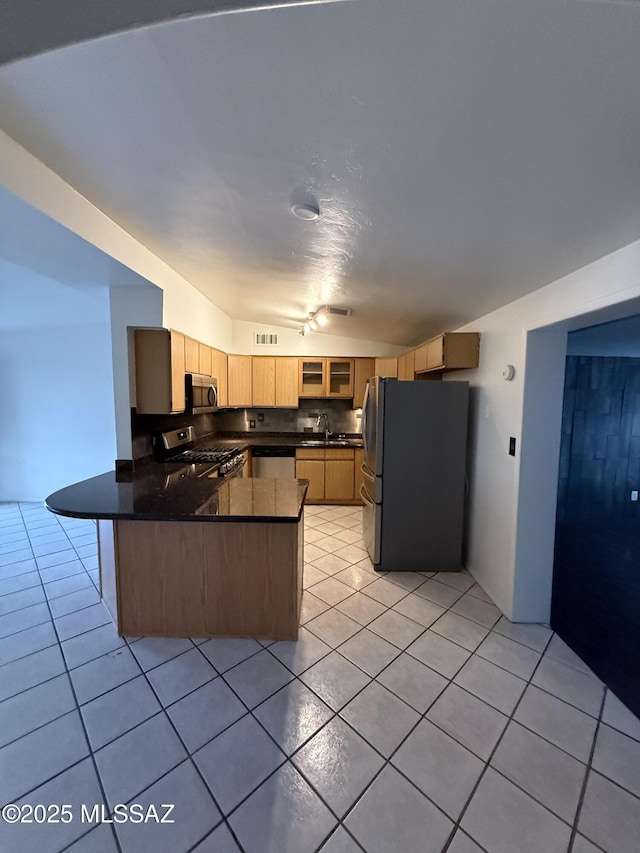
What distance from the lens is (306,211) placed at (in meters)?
1.53

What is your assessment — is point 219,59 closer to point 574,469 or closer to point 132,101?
point 132,101

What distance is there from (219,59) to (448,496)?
291 cm

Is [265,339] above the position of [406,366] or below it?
above

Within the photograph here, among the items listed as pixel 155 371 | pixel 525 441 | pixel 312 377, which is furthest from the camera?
pixel 312 377

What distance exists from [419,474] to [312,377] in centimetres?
245

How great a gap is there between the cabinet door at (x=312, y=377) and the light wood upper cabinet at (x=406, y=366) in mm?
1063

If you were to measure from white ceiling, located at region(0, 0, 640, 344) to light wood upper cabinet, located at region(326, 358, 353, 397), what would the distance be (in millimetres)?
2783

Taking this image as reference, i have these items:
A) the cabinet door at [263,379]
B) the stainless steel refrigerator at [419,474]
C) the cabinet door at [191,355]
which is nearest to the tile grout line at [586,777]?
the stainless steel refrigerator at [419,474]

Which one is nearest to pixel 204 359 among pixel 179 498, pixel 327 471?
pixel 179 498

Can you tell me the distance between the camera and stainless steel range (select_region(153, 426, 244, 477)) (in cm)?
310

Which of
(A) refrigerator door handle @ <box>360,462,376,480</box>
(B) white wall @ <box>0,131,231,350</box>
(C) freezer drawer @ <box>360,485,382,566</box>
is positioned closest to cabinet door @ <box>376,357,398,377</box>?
(A) refrigerator door handle @ <box>360,462,376,480</box>

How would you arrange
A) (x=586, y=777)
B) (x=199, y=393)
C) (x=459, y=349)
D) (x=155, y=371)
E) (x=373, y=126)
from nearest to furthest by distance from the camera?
(x=373, y=126), (x=586, y=777), (x=155, y=371), (x=459, y=349), (x=199, y=393)

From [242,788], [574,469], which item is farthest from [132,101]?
[574,469]

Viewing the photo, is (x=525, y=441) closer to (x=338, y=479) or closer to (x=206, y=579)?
(x=206, y=579)
